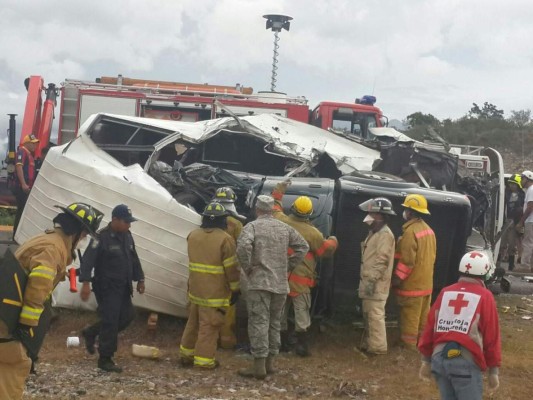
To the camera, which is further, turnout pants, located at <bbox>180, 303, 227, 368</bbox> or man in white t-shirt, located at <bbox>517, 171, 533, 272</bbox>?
man in white t-shirt, located at <bbox>517, 171, 533, 272</bbox>

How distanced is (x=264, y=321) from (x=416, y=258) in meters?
1.62

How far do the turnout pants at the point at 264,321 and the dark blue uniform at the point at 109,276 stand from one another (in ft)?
3.49

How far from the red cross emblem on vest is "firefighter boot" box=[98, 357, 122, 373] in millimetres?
3008

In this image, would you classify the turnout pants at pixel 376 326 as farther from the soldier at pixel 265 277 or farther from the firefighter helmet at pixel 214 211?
the firefighter helmet at pixel 214 211

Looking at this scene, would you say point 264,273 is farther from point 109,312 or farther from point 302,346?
point 109,312

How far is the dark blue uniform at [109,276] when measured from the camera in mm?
6492

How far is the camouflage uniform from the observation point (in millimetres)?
6543

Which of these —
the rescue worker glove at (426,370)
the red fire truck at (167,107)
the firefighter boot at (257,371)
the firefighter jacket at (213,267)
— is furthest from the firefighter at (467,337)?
the red fire truck at (167,107)

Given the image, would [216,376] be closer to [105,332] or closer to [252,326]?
[252,326]

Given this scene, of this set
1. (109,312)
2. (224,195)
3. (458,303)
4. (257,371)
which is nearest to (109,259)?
(109,312)

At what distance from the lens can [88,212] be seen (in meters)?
4.93

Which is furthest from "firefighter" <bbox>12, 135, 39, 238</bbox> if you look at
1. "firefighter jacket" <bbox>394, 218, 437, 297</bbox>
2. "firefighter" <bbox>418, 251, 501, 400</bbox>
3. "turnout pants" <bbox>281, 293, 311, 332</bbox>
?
"firefighter" <bbox>418, 251, 501, 400</bbox>

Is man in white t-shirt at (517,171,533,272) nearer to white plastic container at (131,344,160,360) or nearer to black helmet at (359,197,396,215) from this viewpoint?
black helmet at (359,197,396,215)

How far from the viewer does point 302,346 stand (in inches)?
289
